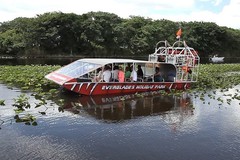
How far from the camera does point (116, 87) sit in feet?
60.3

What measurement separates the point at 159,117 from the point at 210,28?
80.2m

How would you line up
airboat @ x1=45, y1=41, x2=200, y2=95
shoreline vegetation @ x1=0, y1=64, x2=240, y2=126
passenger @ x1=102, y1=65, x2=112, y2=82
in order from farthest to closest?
1. passenger @ x1=102, y1=65, x2=112, y2=82
2. airboat @ x1=45, y1=41, x2=200, y2=95
3. shoreline vegetation @ x1=0, y1=64, x2=240, y2=126

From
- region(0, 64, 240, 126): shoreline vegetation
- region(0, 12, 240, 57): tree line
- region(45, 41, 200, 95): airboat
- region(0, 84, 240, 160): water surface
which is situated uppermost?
region(0, 12, 240, 57): tree line

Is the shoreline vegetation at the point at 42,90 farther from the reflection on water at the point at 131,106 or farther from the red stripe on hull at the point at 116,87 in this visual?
the reflection on water at the point at 131,106

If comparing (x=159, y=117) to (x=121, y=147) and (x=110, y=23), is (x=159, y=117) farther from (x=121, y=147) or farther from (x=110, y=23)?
(x=110, y=23)

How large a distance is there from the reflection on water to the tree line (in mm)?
47794

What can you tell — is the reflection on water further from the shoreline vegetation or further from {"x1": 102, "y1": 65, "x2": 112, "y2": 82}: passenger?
{"x1": 102, "y1": 65, "x2": 112, "y2": 82}: passenger

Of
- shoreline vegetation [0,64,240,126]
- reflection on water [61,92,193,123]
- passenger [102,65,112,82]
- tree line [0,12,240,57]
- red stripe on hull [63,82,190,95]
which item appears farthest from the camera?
tree line [0,12,240,57]

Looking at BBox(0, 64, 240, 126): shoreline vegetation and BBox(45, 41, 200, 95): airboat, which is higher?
BBox(45, 41, 200, 95): airboat

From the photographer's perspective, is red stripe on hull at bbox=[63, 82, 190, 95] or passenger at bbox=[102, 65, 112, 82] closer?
red stripe on hull at bbox=[63, 82, 190, 95]

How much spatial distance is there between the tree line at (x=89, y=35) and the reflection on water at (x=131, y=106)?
47.8 m

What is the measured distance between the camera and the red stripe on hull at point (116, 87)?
17.1 meters

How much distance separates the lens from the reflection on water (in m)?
14.1

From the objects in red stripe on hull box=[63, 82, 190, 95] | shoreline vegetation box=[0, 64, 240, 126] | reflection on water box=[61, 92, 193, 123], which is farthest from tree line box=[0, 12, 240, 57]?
reflection on water box=[61, 92, 193, 123]
